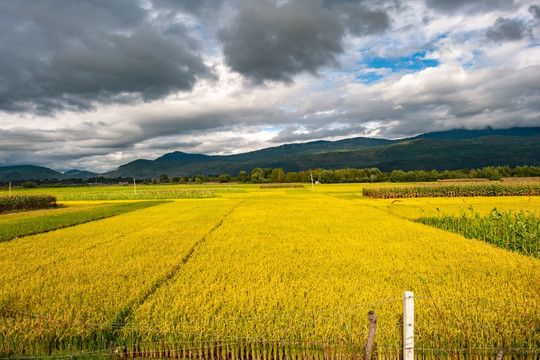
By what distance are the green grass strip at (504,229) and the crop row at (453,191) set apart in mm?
32064

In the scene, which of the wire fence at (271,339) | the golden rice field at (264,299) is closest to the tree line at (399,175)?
the golden rice field at (264,299)

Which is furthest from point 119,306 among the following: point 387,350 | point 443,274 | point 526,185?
point 526,185

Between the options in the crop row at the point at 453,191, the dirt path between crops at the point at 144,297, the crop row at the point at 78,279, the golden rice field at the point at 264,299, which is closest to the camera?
the golden rice field at the point at 264,299

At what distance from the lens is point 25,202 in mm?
43188

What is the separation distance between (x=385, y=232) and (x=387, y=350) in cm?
1325

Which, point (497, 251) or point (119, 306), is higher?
point (119, 306)

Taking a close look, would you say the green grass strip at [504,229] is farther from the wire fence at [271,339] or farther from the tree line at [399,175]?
the tree line at [399,175]

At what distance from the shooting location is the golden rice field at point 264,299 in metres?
5.98

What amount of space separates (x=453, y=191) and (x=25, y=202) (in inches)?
2928

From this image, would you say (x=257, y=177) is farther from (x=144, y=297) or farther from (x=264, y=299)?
(x=264, y=299)

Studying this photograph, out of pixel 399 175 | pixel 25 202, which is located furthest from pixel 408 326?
pixel 399 175

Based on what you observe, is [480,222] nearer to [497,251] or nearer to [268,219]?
[497,251]

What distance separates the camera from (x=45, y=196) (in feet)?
152

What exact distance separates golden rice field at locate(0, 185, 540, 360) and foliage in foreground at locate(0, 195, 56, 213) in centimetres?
3496
